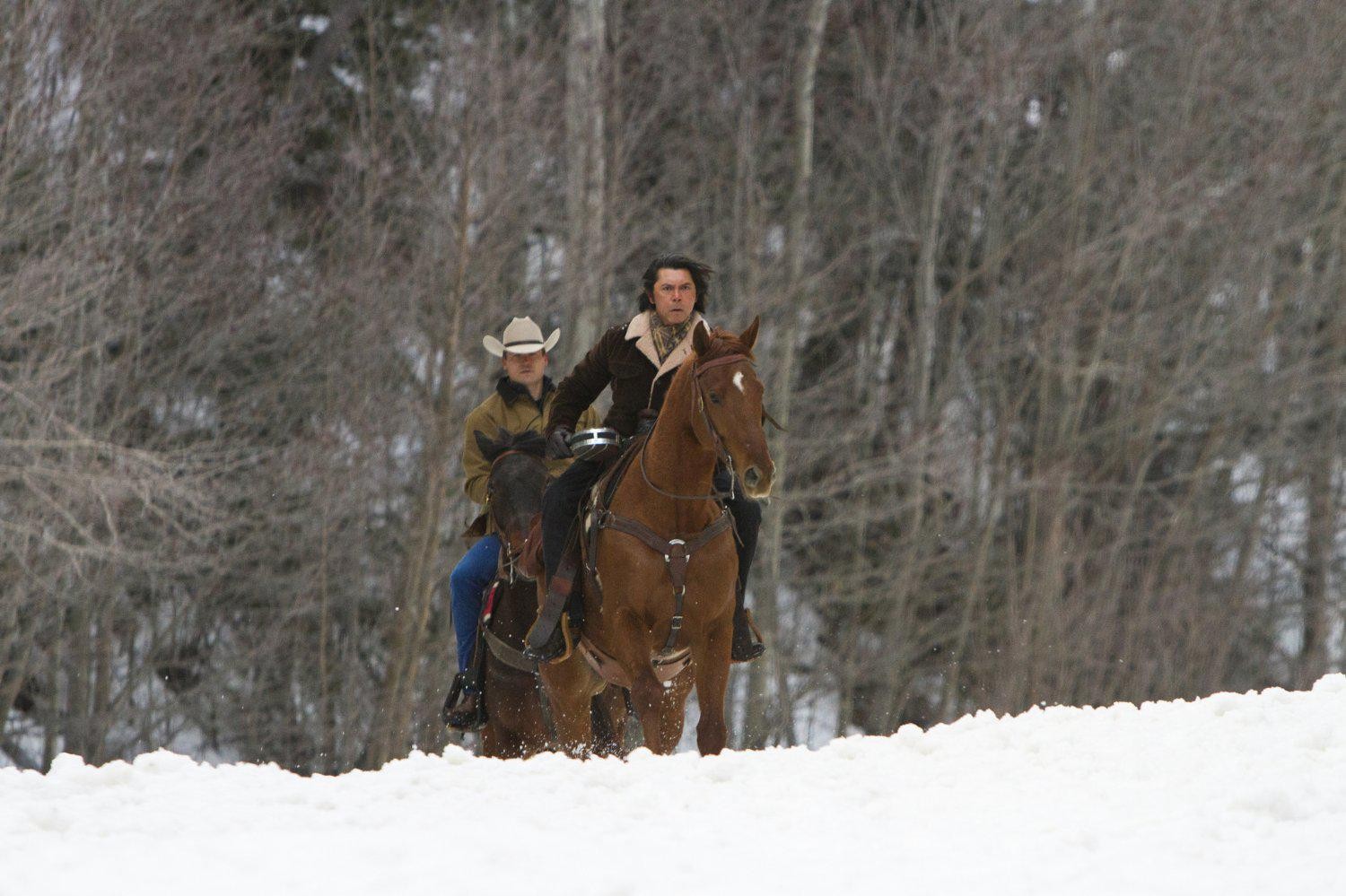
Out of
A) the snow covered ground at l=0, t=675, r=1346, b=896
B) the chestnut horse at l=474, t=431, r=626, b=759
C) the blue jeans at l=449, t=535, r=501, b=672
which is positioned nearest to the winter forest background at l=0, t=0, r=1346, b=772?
the blue jeans at l=449, t=535, r=501, b=672

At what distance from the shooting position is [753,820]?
22.1ft

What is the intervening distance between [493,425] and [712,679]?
117 inches

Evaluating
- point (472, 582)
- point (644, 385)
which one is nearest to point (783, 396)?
point (472, 582)

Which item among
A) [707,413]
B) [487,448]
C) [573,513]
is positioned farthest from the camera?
[487,448]

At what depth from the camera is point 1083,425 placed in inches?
1325

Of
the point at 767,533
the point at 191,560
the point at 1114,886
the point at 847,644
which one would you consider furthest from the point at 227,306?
the point at 1114,886

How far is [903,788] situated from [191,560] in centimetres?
1464

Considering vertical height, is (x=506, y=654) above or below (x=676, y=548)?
below

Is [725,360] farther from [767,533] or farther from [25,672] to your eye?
[767,533]

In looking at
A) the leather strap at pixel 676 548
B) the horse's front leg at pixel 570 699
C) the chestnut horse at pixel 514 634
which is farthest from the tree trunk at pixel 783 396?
the leather strap at pixel 676 548

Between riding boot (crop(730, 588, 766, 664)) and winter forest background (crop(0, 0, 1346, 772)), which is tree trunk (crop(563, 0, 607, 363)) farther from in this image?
riding boot (crop(730, 588, 766, 664))

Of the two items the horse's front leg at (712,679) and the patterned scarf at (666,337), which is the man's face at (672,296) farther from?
the horse's front leg at (712,679)

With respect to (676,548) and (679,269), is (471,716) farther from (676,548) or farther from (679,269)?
(679,269)

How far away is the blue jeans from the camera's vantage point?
11914 mm
